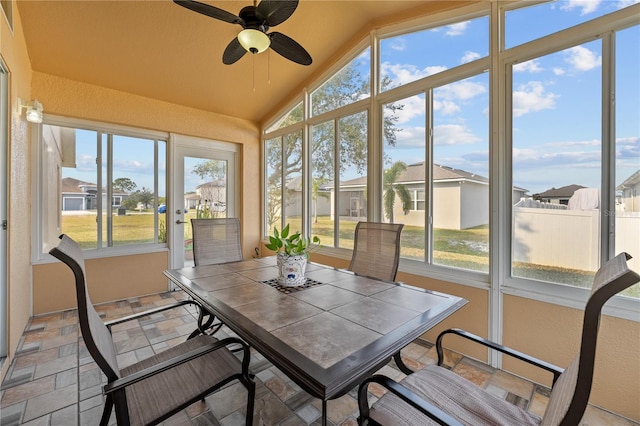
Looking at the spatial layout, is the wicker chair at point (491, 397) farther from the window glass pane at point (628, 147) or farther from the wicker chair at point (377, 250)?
the window glass pane at point (628, 147)

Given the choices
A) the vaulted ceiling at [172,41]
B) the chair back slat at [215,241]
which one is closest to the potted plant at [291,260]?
the chair back slat at [215,241]

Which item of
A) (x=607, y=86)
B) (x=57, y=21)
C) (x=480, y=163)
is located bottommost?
(x=480, y=163)

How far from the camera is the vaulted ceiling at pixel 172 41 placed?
2506 millimetres

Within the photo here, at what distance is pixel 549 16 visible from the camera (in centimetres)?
201

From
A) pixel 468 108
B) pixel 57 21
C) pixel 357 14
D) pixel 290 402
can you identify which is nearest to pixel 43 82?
pixel 57 21

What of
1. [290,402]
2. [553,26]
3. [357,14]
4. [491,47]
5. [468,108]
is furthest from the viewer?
[357,14]

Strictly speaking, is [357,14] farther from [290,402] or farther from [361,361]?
[290,402]

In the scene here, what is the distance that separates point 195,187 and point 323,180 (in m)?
2.03

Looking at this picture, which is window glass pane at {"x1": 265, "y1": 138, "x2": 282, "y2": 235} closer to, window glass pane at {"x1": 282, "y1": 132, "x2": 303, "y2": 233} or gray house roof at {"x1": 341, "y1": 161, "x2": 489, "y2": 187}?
window glass pane at {"x1": 282, "y1": 132, "x2": 303, "y2": 233}

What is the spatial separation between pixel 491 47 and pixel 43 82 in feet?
14.8

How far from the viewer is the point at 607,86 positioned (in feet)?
5.89

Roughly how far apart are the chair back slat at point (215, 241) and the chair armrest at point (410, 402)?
6.42ft

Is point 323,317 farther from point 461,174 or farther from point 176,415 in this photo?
point 461,174

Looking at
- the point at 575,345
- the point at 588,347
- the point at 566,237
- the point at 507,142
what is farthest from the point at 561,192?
the point at 588,347
